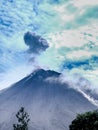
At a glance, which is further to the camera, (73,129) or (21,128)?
(21,128)

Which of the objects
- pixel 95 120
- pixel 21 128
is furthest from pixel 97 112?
pixel 21 128

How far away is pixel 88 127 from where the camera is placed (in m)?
61.1

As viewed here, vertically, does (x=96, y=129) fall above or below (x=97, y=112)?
below

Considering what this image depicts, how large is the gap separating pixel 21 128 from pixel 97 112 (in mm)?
20564

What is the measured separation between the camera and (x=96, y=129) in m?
59.1

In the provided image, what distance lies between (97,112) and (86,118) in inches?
92.6

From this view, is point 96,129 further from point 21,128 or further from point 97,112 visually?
point 21,128

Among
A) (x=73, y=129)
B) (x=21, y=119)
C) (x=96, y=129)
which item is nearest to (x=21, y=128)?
(x=21, y=119)

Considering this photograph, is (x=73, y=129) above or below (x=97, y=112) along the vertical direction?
below

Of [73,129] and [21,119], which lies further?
[21,119]

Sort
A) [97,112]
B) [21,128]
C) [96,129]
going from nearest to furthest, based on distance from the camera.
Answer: [96,129]
[97,112]
[21,128]

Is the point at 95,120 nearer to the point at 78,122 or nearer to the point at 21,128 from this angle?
the point at 78,122

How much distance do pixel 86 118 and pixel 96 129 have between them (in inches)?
154

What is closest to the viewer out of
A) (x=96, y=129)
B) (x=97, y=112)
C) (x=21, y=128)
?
(x=96, y=129)
